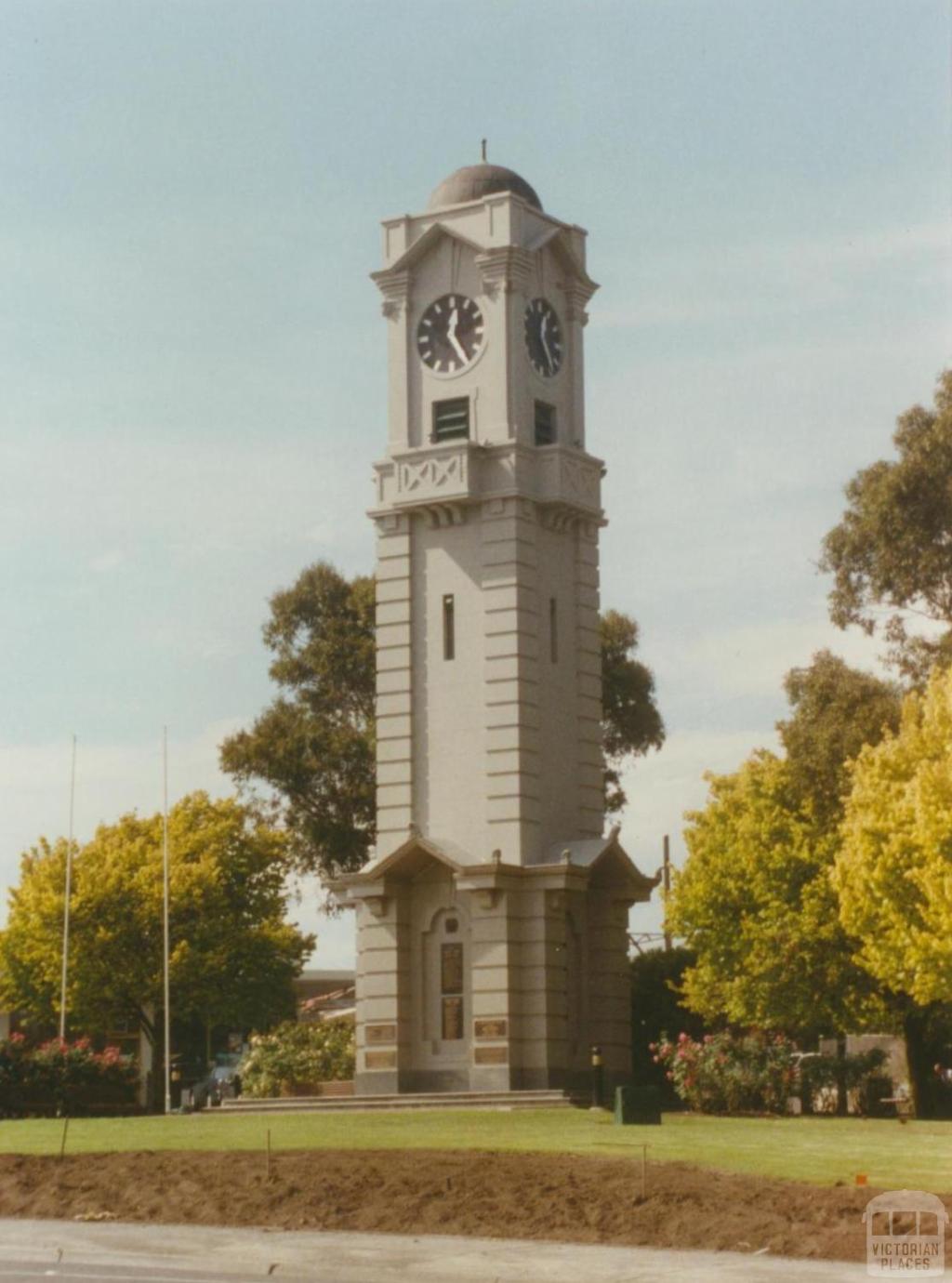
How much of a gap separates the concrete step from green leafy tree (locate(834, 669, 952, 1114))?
8.26 m

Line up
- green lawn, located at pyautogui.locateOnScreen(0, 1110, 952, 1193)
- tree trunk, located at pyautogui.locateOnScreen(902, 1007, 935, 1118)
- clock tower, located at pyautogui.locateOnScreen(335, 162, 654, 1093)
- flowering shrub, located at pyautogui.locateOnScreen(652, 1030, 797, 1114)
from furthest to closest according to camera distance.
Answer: tree trunk, located at pyautogui.locateOnScreen(902, 1007, 935, 1118) → clock tower, located at pyautogui.locateOnScreen(335, 162, 654, 1093) → flowering shrub, located at pyautogui.locateOnScreen(652, 1030, 797, 1114) → green lawn, located at pyautogui.locateOnScreen(0, 1110, 952, 1193)

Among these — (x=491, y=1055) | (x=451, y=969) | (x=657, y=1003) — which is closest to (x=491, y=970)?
(x=451, y=969)

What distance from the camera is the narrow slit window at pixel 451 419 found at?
51562 mm

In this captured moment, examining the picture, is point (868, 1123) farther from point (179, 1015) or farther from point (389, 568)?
point (179, 1015)

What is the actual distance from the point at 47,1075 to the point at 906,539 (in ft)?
75.6

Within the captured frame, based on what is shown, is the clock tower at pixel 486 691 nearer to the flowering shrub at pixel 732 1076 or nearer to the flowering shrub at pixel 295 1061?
the flowering shrub at pixel 295 1061

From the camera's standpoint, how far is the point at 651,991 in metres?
61.6

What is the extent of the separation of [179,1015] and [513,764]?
2781 cm

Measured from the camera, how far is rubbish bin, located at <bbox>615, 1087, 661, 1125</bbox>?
35500mm

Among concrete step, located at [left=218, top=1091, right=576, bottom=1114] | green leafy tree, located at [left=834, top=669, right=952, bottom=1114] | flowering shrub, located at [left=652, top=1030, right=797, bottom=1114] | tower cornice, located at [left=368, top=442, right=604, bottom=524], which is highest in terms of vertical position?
tower cornice, located at [left=368, top=442, right=604, bottom=524]

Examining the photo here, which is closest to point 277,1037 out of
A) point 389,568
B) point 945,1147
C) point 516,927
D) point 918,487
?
point 516,927

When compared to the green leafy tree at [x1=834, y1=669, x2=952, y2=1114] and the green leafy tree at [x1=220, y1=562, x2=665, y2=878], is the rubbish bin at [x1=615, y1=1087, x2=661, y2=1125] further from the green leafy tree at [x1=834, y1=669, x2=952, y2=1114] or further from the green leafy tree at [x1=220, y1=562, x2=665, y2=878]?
the green leafy tree at [x1=220, y1=562, x2=665, y2=878]
